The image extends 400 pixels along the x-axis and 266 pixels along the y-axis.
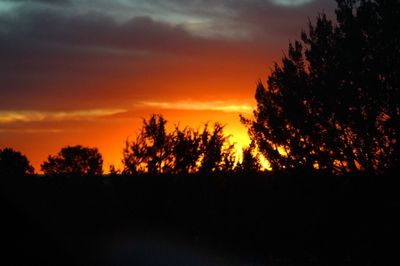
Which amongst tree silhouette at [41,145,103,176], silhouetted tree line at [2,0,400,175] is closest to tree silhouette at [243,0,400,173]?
silhouetted tree line at [2,0,400,175]

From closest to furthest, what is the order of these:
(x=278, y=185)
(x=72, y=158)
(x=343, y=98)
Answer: (x=278, y=185) → (x=343, y=98) → (x=72, y=158)

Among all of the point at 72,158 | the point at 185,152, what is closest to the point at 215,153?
the point at 185,152

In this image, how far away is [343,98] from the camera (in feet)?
83.4

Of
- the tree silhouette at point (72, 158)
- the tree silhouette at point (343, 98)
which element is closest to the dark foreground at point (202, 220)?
the tree silhouette at point (343, 98)

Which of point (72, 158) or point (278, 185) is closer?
point (278, 185)

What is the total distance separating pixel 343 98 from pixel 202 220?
877 cm

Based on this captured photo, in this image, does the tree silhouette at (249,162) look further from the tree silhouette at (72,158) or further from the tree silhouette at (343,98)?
the tree silhouette at (72,158)

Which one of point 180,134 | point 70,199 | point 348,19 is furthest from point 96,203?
point 348,19

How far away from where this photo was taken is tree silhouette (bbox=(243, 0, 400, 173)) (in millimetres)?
24203

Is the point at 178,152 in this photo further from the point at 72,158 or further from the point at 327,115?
the point at 72,158

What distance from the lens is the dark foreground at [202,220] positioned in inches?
715

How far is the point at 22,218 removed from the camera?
828 inches

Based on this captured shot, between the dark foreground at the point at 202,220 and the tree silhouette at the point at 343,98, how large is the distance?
3329mm

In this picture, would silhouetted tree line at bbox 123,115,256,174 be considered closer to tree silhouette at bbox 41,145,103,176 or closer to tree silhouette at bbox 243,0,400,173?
tree silhouette at bbox 243,0,400,173
